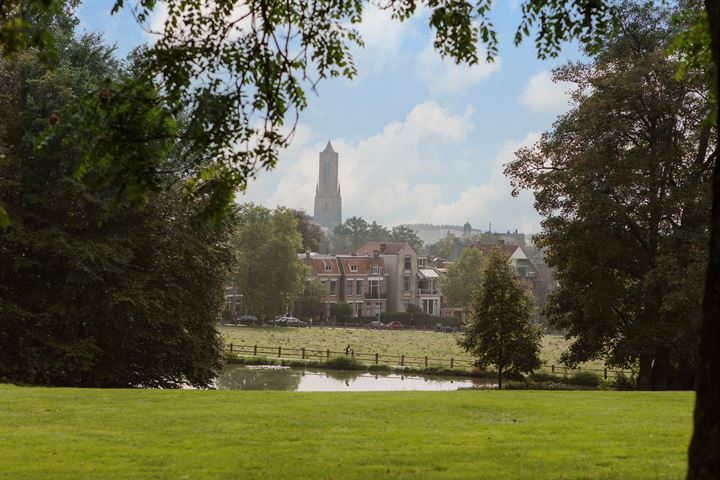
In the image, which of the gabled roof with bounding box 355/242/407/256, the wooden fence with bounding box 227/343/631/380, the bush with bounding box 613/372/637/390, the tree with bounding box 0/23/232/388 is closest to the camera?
the tree with bounding box 0/23/232/388

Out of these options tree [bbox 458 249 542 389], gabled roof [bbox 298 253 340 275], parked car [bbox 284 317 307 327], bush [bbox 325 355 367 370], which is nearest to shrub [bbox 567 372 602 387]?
tree [bbox 458 249 542 389]

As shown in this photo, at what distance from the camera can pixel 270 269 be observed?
7994cm

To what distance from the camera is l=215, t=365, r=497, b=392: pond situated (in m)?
33.3

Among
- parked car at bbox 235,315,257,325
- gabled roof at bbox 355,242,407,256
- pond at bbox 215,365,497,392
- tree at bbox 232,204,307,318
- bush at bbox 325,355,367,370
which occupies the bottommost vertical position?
pond at bbox 215,365,497,392

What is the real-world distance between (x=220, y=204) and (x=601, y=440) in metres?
6.58

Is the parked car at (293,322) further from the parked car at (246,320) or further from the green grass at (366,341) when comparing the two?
the green grass at (366,341)

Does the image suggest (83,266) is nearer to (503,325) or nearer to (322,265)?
(503,325)

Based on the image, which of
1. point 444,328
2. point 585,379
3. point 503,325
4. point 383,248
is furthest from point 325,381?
point 383,248

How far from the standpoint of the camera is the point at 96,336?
26.1m

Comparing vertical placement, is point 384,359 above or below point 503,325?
below

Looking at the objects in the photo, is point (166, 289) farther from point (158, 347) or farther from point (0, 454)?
point (0, 454)

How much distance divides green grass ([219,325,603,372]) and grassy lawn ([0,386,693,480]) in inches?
1375

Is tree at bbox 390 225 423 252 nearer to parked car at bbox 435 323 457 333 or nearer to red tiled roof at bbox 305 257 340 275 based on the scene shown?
red tiled roof at bbox 305 257 340 275

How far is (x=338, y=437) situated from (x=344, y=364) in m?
32.0
